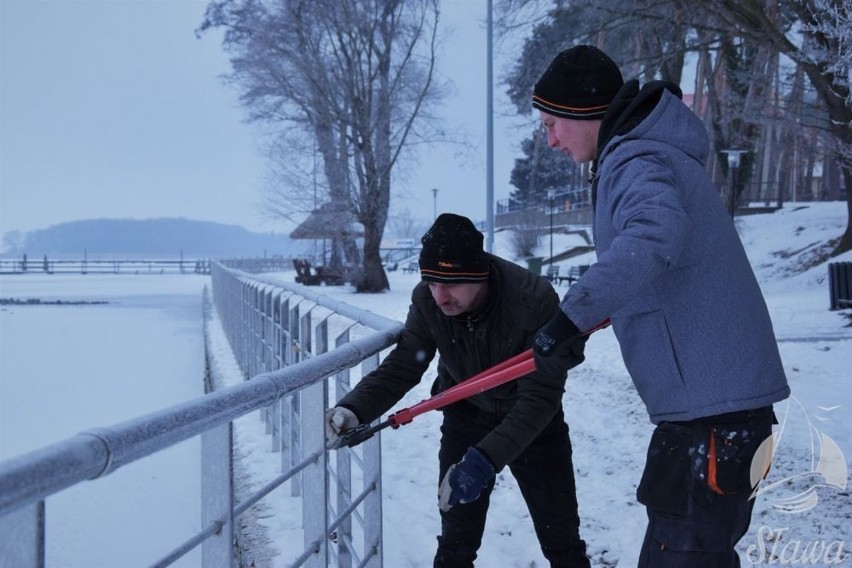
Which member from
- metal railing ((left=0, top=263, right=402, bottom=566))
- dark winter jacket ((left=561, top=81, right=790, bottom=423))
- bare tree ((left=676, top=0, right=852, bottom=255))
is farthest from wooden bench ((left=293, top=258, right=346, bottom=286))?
dark winter jacket ((left=561, top=81, right=790, bottom=423))

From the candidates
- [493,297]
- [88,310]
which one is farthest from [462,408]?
[88,310]

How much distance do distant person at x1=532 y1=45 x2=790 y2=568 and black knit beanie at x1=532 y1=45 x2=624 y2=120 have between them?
16 cm

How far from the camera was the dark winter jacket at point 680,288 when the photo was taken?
172cm

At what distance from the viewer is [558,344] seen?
177 cm

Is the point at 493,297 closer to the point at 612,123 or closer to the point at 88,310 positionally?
the point at 612,123

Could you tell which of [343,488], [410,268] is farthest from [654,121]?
[410,268]

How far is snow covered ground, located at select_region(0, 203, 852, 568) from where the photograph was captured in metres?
3.96

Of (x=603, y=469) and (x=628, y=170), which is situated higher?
(x=628, y=170)

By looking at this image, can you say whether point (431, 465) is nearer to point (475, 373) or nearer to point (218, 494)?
point (475, 373)

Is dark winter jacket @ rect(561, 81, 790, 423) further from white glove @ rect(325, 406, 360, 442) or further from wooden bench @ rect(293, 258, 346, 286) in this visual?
wooden bench @ rect(293, 258, 346, 286)

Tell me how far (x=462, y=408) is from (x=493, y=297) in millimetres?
503

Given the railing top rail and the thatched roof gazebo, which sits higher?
the thatched roof gazebo

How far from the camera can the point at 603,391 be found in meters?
7.72

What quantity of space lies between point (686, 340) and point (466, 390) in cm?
92
